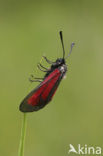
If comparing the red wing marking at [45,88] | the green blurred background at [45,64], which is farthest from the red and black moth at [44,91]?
the green blurred background at [45,64]

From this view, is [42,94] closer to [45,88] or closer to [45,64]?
[45,88]

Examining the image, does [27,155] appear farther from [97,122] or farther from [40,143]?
[97,122]

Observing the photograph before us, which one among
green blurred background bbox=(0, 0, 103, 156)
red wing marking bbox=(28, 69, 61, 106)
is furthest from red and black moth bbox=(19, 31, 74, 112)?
green blurred background bbox=(0, 0, 103, 156)

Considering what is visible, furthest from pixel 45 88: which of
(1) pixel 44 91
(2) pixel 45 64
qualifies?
(2) pixel 45 64

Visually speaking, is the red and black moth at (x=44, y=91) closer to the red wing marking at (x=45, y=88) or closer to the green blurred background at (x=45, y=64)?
the red wing marking at (x=45, y=88)

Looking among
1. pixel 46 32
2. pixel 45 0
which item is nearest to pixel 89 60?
pixel 46 32

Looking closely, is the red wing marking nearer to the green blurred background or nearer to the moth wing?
the moth wing
